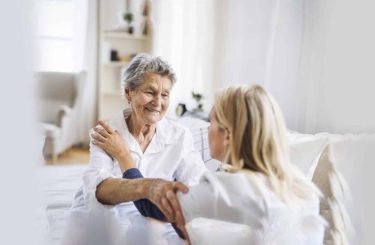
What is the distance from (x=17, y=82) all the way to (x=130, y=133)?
67 cm

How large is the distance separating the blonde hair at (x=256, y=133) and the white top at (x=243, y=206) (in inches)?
1.0

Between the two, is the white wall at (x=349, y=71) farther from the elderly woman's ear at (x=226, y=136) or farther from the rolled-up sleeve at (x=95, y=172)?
the rolled-up sleeve at (x=95, y=172)

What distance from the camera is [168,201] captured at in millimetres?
791

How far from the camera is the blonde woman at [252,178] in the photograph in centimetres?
74

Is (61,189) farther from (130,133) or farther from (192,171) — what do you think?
(192,171)

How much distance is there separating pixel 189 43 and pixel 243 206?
4.91ft

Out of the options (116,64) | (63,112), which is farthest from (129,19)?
(63,112)

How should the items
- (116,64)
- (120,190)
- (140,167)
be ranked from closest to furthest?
(120,190) < (140,167) < (116,64)

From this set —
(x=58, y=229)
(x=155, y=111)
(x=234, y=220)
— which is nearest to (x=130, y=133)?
(x=155, y=111)

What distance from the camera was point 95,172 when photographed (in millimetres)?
1007

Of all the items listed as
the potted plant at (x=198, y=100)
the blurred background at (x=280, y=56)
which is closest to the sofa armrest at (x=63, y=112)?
the blurred background at (x=280, y=56)

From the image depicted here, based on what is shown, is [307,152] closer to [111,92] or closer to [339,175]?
[339,175]

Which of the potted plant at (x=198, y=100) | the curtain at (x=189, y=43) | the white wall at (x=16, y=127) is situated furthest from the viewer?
the potted plant at (x=198, y=100)

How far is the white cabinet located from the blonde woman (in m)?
3.01
